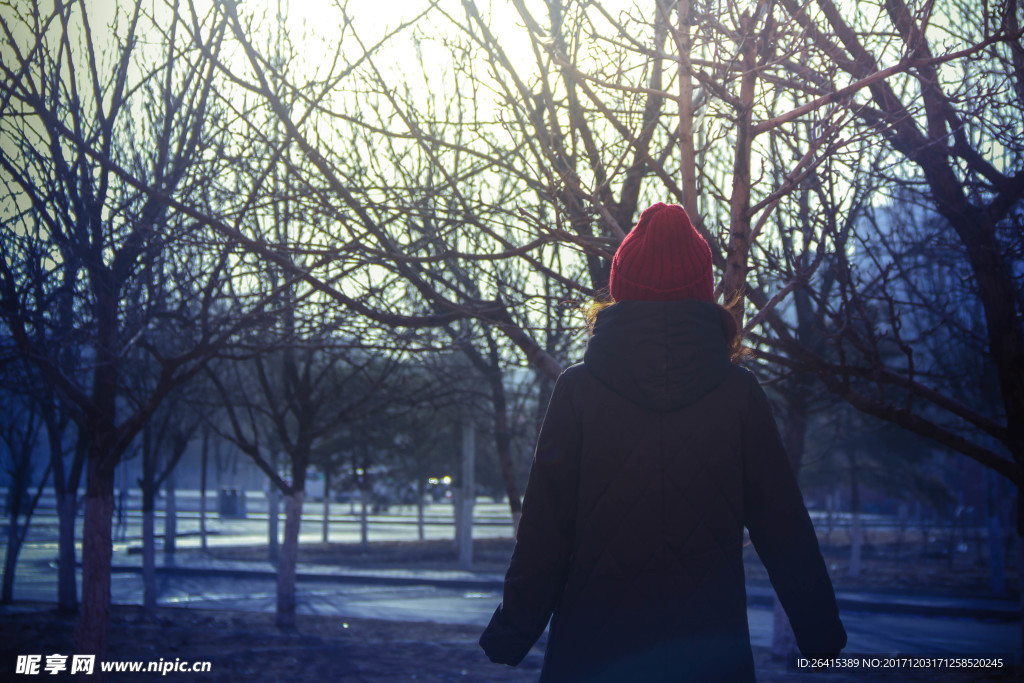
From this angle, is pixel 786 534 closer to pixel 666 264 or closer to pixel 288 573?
pixel 666 264

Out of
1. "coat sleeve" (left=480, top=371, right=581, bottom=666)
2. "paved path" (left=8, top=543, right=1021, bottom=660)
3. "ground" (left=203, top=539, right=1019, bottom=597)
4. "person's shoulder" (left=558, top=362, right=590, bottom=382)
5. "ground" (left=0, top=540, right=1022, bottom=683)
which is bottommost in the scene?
"ground" (left=203, top=539, right=1019, bottom=597)

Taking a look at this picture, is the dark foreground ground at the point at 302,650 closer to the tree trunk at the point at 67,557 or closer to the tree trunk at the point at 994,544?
the tree trunk at the point at 67,557

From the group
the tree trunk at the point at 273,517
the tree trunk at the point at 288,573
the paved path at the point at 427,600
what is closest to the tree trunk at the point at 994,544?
the paved path at the point at 427,600

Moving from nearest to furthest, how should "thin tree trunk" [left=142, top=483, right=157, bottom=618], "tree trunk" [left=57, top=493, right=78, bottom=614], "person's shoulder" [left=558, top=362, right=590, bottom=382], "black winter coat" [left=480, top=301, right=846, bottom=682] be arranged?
1. "black winter coat" [left=480, top=301, right=846, bottom=682]
2. "person's shoulder" [left=558, top=362, right=590, bottom=382]
3. "tree trunk" [left=57, top=493, right=78, bottom=614]
4. "thin tree trunk" [left=142, top=483, right=157, bottom=618]

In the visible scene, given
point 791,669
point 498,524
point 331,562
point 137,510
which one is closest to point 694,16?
point 791,669

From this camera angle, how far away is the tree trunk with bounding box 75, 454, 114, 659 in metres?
6.18

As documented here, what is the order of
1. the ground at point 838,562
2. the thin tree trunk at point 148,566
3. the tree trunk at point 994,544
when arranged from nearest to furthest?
1. the thin tree trunk at point 148,566
2. the tree trunk at point 994,544
3. the ground at point 838,562

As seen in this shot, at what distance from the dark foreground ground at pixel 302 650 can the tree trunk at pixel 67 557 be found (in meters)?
0.30

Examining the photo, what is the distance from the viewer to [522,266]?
775 centimetres

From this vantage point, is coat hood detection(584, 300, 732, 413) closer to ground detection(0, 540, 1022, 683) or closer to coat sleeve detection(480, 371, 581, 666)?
coat sleeve detection(480, 371, 581, 666)

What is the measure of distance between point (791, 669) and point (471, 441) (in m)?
11.2

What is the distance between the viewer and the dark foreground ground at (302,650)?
7730 millimetres

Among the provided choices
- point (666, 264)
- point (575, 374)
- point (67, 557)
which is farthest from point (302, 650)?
point (666, 264)

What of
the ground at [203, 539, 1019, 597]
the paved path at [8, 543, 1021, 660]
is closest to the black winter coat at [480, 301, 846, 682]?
the paved path at [8, 543, 1021, 660]
